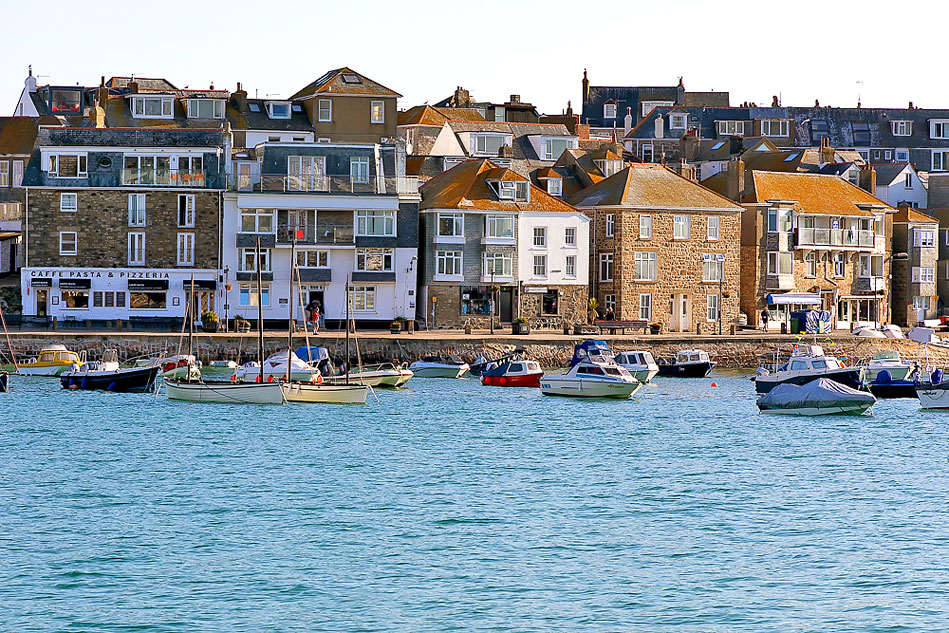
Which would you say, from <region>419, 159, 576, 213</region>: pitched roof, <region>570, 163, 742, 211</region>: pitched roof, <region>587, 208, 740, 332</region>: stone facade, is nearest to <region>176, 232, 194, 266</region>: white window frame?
<region>419, 159, 576, 213</region>: pitched roof

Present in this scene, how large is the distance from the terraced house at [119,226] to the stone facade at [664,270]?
73.9 feet

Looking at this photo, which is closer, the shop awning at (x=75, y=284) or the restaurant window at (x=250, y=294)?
the shop awning at (x=75, y=284)

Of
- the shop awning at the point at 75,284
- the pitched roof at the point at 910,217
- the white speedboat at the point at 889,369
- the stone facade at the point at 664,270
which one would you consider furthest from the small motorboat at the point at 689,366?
the pitched roof at the point at 910,217

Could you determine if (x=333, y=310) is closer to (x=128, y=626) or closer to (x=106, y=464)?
(x=106, y=464)

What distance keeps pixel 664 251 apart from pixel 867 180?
78.5ft

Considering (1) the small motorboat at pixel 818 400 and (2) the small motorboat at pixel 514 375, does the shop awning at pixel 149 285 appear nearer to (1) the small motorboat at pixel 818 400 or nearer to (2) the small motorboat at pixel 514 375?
(2) the small motorboat at pixel 514 375

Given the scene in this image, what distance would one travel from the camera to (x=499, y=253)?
3199 inches

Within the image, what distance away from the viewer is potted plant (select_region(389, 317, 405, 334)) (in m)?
75.7

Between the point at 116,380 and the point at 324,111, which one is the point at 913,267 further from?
the point at 116,380

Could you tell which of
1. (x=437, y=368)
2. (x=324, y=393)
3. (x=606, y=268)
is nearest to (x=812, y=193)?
(x=606, y=268)

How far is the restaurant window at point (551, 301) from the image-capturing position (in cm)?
8269

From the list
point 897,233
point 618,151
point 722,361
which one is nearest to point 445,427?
point 722,361

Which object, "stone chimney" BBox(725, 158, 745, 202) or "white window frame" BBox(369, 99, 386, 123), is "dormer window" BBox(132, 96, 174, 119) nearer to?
"white window frame" BBox(369, 99, 386, 123)

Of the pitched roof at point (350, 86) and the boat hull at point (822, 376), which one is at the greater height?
the pitched roof at point (350, 86)
